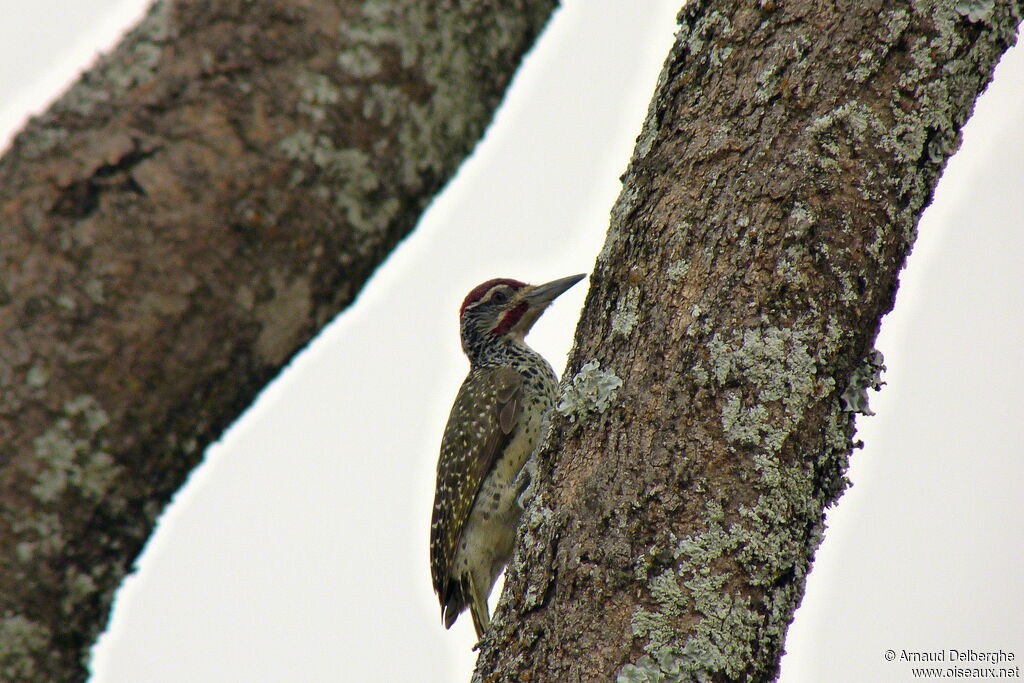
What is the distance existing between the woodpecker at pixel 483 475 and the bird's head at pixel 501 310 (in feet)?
0.56

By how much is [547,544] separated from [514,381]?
3.48 metres

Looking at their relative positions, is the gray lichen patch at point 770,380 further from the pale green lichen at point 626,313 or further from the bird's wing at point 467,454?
the bird's wing at point 467,454

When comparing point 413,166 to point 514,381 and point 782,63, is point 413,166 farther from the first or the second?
point 514,381

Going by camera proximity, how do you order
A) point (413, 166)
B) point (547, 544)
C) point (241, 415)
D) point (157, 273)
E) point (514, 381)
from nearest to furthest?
point (547, 544), point (157, 273), point (241, 415), point (413, 166), point (514, 381)

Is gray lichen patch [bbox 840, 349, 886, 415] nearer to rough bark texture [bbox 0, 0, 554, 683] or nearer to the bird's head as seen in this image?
rough bark texture [bbox 0, 0, 554, 683]

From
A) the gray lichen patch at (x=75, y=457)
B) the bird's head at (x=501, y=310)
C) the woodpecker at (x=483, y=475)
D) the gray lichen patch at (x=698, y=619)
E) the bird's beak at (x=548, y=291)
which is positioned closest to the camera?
the gray lichen patch at (x=698, y=619)

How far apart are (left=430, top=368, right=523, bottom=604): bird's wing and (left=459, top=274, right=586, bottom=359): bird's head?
41 centimetres

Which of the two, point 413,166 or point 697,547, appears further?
point 413,166

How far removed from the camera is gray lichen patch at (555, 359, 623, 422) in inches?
85.2

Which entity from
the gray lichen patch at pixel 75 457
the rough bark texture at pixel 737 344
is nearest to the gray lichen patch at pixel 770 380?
the rough bark texture at pixel 737 344

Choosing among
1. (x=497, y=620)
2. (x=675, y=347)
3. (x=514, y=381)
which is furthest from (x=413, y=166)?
(x=514, y=381)

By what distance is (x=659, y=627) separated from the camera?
75.3 inches

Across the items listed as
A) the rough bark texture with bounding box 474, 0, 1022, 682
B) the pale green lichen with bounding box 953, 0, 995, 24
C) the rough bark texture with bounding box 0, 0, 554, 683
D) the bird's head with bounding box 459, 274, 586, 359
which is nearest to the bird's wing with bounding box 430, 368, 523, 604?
the bird's head with bounding box 459, 274, 586, 359

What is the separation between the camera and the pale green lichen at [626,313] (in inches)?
86.7
